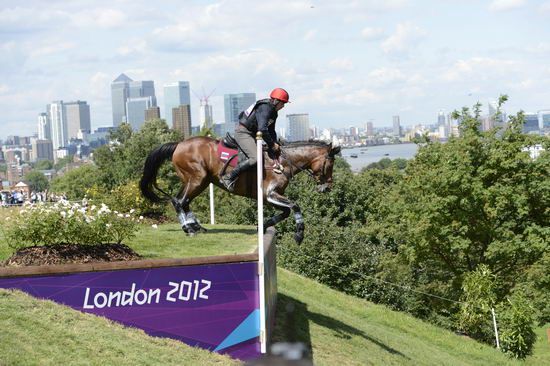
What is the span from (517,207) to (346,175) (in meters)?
15.7

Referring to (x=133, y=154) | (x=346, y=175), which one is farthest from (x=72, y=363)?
(x=133, y=154)

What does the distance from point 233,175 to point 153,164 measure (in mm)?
2516

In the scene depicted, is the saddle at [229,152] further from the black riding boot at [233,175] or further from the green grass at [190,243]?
the green grass at [190,243]

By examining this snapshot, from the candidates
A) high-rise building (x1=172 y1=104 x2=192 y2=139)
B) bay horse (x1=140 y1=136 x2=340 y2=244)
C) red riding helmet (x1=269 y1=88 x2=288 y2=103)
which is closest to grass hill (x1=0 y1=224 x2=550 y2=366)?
bay horse (x1=140 y1=136 x2=340 y2=244)

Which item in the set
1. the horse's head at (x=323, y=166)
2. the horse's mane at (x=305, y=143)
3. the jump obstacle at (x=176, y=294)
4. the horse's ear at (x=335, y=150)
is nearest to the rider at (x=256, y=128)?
the horse's mane at (x=305, y=143)

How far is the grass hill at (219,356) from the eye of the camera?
8.48m

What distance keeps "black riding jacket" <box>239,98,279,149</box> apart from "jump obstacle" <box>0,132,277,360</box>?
11.3 feet

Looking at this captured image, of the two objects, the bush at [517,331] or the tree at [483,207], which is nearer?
the bush at [517,331]

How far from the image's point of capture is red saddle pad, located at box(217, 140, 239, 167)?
47.6 feet

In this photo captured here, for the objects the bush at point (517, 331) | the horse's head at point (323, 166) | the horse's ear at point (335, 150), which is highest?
the horse's ear at point (335, 150)

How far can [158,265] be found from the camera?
32.1 ft

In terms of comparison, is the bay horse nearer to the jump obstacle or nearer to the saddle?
the saddle

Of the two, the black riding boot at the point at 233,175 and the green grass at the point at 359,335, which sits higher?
the black riding boot at the point at 233,175

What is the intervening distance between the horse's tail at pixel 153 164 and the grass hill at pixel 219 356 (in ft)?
3.12
